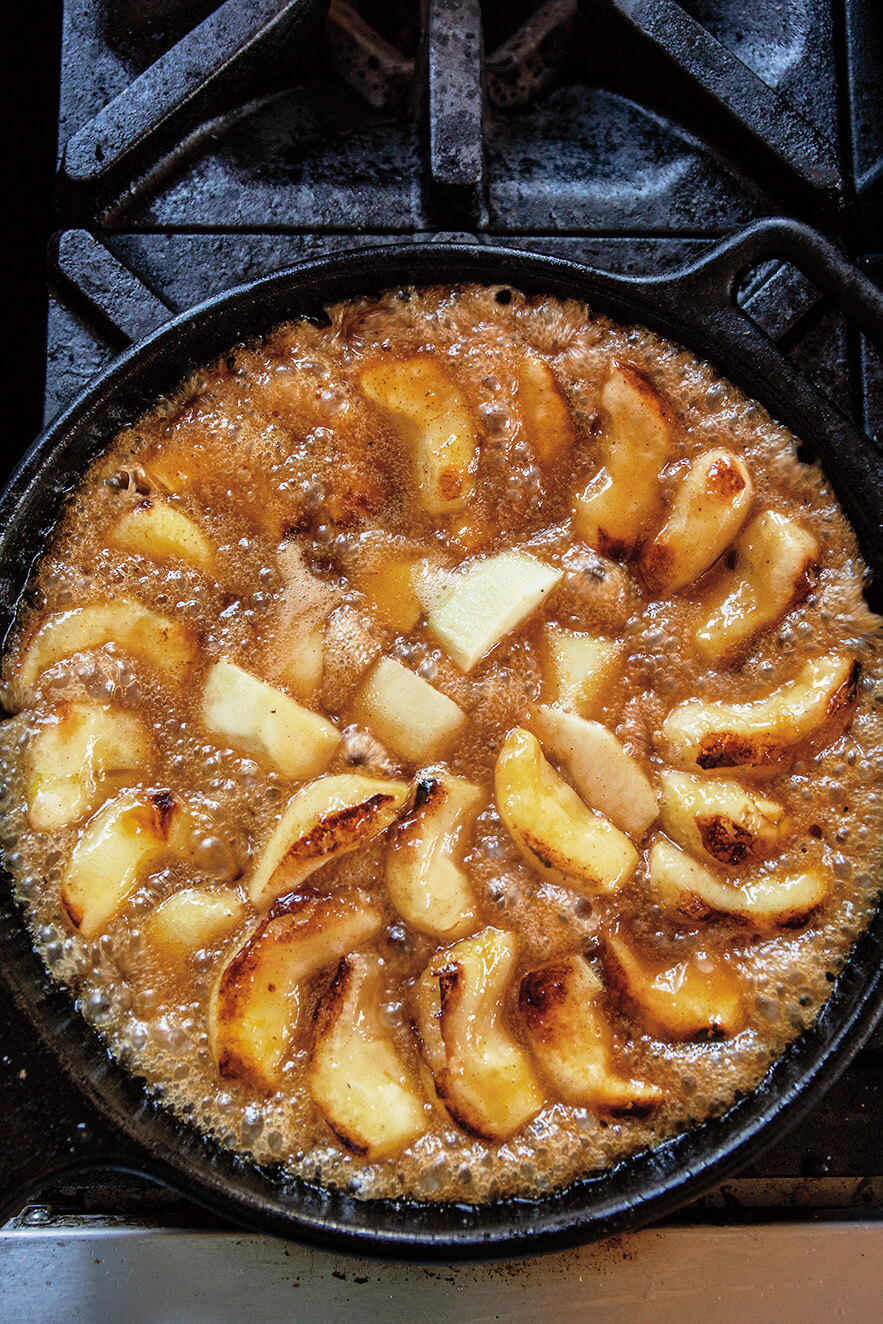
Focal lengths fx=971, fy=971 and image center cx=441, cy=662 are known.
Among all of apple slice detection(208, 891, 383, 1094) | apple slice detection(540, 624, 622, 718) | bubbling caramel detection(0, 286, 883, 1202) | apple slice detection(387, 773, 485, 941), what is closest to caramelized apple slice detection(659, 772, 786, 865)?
bubbling caramel detection(0, 286, 883, 1202)

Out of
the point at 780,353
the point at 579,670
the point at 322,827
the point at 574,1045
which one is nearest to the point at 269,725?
the point at 322,827

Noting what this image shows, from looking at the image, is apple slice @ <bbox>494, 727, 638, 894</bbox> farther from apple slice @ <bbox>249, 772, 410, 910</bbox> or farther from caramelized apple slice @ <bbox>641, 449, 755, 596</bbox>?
caramelized apple slice @ <bbox>641, 449, 755, 596</bbox>

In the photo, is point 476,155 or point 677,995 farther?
point 476,155

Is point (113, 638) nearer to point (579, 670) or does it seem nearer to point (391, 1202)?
point (579, 670)

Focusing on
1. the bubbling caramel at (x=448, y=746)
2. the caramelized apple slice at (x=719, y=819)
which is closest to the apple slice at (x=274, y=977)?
the bubbling caramel at (x=448, y=746)

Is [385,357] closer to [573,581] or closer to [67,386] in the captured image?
[573,581]

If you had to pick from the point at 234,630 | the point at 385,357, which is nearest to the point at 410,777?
the point at 234,630

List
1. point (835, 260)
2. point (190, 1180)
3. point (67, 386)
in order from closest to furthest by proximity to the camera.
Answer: point (190, 1180) < point (835, 260) < point (67, 386)
